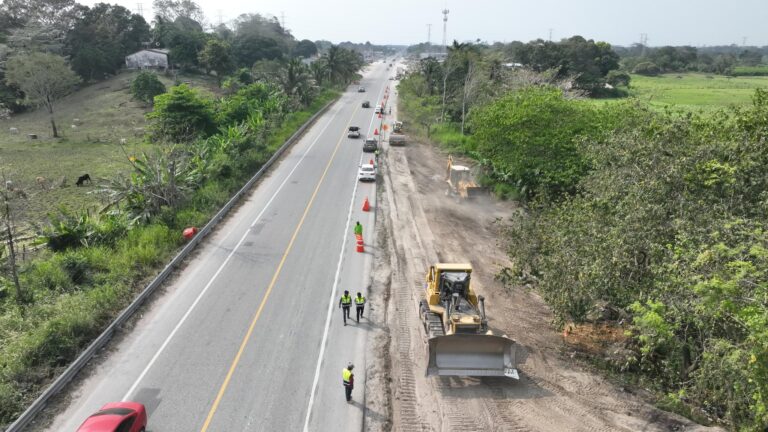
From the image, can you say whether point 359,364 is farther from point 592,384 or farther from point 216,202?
point 216,202

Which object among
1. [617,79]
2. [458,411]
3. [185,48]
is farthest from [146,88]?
[617,79]

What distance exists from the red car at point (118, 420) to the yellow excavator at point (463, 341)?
8185 mm

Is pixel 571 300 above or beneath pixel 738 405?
above

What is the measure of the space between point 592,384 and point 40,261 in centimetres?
2345

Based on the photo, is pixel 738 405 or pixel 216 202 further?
pixel 216 202

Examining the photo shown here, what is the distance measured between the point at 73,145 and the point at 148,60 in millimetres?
47083

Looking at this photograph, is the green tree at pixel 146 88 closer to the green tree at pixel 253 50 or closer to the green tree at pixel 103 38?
the green tree at pixel 103 38

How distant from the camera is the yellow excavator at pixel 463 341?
49.5 feet

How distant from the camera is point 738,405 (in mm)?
12633

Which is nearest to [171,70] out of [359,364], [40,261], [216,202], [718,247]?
[216,202]

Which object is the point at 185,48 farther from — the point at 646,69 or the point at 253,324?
the point at 646,69

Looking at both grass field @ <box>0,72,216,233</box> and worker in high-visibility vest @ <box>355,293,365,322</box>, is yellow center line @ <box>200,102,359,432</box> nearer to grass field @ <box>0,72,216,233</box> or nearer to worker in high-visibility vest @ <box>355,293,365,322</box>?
worker in high-visibility vest @ <box>355,293,365,322</box>

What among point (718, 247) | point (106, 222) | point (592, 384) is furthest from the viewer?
point (106, 222)

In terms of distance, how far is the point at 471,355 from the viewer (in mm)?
15375
